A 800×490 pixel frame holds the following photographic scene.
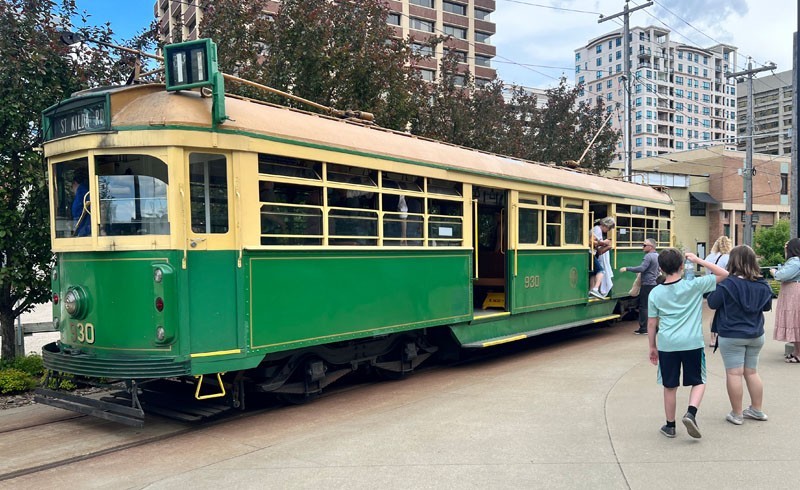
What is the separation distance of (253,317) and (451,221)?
334 cm

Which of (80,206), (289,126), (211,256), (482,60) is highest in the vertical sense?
(482,60)

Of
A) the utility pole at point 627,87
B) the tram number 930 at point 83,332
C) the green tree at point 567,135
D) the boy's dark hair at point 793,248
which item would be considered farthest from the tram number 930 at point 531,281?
the utility pole at point 627,87

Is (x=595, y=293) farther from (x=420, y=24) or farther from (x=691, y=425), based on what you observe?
(x=420, y=24)

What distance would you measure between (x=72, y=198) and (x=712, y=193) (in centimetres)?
4361

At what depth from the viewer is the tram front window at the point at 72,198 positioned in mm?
6027

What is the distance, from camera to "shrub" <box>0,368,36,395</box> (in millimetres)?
7410

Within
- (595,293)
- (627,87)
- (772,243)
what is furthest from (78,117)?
(772,243)

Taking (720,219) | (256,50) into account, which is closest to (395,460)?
(256,50)

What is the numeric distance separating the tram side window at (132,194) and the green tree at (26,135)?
2.54 m

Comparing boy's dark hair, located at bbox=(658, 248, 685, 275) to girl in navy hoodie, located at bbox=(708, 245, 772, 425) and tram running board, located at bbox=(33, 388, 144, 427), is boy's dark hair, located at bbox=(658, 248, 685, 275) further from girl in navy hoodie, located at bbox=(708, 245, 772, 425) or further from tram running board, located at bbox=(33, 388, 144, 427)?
tram running board, located at bbox=(33, 388, 144, 427)

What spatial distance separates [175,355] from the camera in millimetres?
5570

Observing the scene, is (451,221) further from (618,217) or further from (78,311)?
(618,217)

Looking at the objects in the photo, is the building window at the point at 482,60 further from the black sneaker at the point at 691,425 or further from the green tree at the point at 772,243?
the black sneaker at the point at 691,425

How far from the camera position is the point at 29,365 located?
8.04 metres
